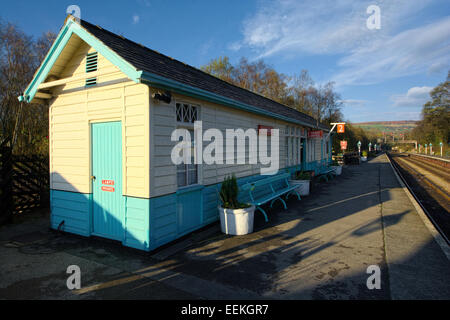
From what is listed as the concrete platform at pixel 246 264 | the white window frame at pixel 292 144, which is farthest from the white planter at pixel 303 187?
the concrete platform at pixel 246 264

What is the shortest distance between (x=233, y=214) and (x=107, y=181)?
8.93 feet

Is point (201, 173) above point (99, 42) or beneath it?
beneath

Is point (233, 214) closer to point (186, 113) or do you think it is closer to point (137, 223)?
point (137, 223)

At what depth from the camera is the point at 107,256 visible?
4.62 meters

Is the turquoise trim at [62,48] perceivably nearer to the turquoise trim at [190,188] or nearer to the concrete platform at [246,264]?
the turquoise trim at [190,188]

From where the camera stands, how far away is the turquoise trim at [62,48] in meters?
4.36

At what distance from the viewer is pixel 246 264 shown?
4.32 m

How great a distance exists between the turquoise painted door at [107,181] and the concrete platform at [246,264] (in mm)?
366

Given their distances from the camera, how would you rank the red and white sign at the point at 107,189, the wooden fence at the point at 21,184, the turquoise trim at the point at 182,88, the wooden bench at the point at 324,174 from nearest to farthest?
the turquoise trim at the point at 182,88 → the red and white sign at the point at 107,189 → the wooden fence at the point at 21,184 → the wooden bench at the point at 324,174

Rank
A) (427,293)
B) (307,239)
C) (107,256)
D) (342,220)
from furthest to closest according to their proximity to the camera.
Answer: (342,220) < (307,239) < (107,256) < (427,293)

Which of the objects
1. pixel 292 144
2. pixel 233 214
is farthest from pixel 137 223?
pixel 292 144

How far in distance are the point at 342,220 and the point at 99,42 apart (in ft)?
22.9

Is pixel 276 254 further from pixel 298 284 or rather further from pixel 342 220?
pixel 342 220

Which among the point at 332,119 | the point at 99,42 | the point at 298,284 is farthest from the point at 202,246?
the point at 332,119
